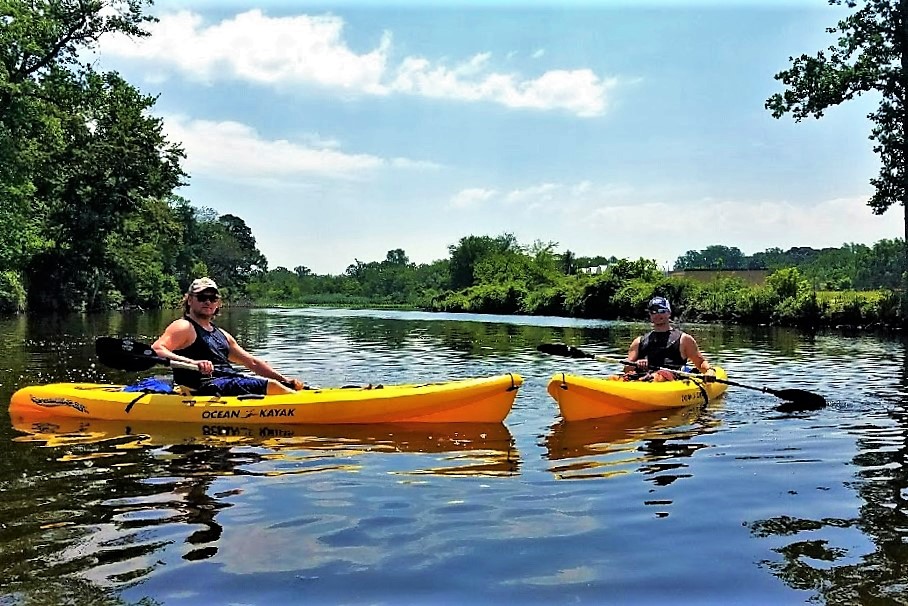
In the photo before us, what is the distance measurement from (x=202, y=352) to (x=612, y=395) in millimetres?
4205

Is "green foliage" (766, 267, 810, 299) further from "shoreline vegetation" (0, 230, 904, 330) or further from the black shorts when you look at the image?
the black shorts

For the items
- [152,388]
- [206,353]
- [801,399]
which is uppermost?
[206,353]

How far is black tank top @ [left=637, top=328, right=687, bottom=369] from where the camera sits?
31.7ft

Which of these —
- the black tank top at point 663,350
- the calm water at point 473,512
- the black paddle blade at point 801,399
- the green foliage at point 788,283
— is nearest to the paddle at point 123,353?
the calm water at point 473,512

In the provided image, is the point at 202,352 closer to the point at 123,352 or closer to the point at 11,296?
the point at 123,352

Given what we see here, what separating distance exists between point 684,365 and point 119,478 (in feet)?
21.5

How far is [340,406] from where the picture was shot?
7637mm

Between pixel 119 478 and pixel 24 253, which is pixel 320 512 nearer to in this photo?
pixel 119 478

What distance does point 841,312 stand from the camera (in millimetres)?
28141

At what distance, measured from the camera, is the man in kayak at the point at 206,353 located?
7602mm

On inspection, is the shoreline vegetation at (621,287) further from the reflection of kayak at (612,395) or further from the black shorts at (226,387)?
the black shorts at (226,387)

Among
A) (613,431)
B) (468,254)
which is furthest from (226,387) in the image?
(468,254)

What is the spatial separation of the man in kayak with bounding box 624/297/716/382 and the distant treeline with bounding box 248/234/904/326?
19.5 meters

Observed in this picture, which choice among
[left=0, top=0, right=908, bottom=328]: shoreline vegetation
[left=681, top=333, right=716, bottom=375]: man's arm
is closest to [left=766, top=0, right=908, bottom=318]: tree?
[left=0, top=0, right=908, bottom=328]: shoreline vegetation
